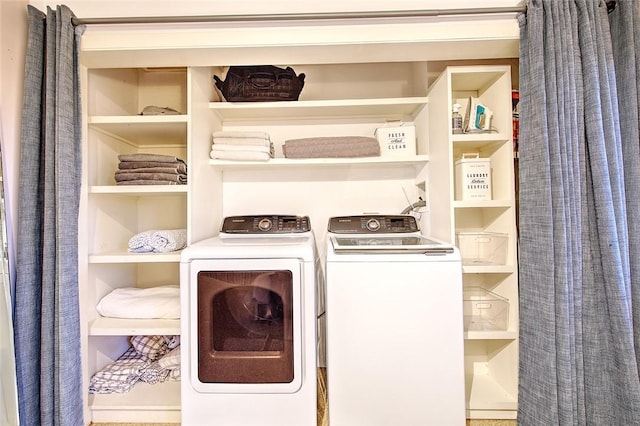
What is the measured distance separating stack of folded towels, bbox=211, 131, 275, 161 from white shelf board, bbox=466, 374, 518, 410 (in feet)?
5.50

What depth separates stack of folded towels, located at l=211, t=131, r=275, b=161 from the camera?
165cm

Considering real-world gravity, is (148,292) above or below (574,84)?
below

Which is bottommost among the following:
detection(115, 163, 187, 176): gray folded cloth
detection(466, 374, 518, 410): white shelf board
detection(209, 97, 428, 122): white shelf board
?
detection(466, 374, 518, 410): white shelf board

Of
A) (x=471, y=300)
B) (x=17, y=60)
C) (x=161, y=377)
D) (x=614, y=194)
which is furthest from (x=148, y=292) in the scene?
(x=614, y=194)

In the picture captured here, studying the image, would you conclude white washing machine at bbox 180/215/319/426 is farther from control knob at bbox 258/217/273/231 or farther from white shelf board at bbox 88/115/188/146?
white shelf board at bbox 88/115/188/146

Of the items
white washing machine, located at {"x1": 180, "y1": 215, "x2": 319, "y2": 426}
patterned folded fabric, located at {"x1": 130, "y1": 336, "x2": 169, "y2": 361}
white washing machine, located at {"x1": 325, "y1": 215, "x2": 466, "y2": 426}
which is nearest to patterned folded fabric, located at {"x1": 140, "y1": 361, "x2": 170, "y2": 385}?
patterned folded fabric, located at {"x1": 130, "y1": 336, "x2": 169, "y2": 361}

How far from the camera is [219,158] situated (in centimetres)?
168

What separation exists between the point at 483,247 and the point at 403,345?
0.76m

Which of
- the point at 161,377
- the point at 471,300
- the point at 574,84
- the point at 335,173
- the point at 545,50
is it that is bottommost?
the point at 161,377

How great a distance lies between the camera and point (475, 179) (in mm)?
1537

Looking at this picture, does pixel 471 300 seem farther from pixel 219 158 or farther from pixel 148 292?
pixel 148 292

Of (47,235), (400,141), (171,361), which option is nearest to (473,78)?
(400,141)

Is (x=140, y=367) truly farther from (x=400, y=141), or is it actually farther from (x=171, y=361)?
(x=400, y=141)

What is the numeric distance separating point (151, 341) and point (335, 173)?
1.57 meters
